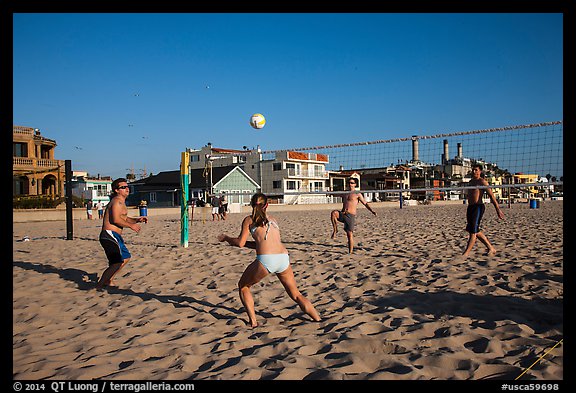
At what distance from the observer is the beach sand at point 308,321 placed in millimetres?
2672

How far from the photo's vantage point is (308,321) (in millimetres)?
3686

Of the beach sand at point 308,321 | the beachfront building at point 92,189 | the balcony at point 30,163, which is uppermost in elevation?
the balcony at point 30,163

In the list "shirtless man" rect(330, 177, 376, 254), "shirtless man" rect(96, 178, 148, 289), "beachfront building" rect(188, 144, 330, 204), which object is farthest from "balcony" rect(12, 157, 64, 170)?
"shirtless man" rect(96, 178, 148, 289)

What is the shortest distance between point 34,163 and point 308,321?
32382 mm

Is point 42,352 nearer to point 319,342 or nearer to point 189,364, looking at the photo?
point 189,364

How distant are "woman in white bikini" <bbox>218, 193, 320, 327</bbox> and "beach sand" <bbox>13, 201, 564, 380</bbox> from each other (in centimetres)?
24

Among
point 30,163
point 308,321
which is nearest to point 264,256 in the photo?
point 308,321

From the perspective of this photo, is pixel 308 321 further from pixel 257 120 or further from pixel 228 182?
pixel 228 182

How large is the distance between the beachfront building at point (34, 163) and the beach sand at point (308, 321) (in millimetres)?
26806

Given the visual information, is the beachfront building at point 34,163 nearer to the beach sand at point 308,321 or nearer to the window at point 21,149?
the window at point 21,149

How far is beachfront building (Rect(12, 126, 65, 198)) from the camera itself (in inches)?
1157

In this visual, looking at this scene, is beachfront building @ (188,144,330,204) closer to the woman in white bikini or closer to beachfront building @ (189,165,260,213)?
beachfront building @ (189,165,260,213)

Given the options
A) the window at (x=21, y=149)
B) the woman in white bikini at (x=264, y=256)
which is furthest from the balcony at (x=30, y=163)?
the woman in white bikini at (x=264, y=256)
